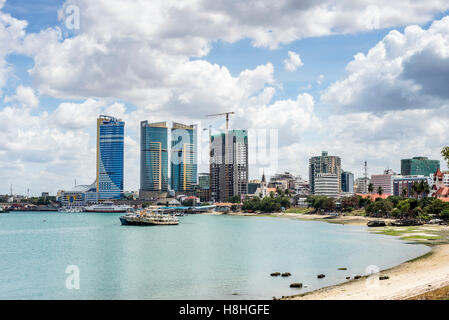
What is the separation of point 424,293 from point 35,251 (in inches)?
3018

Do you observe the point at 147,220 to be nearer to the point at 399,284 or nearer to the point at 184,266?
the point at 184,266

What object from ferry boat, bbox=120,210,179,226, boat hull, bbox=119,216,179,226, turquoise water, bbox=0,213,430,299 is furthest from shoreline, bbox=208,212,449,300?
ferry boat, bbox=120,210,179,226

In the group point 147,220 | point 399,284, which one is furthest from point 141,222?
point 399,284

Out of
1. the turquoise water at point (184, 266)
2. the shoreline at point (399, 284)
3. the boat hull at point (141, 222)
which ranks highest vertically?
the shoreline at point (399, 284)

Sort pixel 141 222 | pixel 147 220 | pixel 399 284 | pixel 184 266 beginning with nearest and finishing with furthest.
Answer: pixel 399 284 < pixel 184 266 < pixel 141 222 < pixel 147 220

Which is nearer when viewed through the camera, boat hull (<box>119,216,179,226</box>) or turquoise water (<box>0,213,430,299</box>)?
turquoise water (<box>0,213,430,299</box>)

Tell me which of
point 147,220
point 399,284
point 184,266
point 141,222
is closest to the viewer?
point 399,284

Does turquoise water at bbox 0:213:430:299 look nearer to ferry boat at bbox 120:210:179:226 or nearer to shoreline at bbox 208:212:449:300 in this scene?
shoreline at bbox 208:212:449:300

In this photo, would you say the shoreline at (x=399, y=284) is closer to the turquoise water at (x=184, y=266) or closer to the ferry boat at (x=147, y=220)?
the turquoise water at (x=184, y=266)

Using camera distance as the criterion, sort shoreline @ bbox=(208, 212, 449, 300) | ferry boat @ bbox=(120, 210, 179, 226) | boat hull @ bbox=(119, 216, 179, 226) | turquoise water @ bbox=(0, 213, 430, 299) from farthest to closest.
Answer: ferry boat @ bbox=(120, 210, 179, 226)
boat hull @ bbox=(119, 216, 179, 226)
turquoise water @ bbox=(0, 213, 430, 299)
shoreline @ bbox=(208, 212, 449, 300)

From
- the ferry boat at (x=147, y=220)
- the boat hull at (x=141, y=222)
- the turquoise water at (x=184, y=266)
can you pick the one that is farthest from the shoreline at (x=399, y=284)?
the ferry boat at (x=147, y=220)
